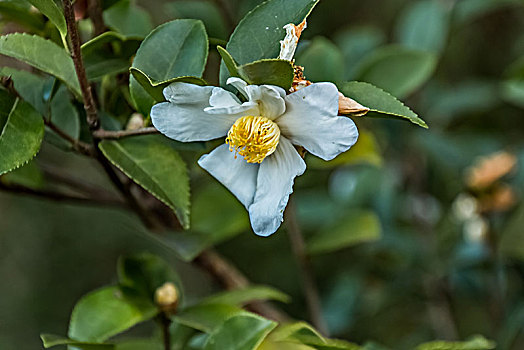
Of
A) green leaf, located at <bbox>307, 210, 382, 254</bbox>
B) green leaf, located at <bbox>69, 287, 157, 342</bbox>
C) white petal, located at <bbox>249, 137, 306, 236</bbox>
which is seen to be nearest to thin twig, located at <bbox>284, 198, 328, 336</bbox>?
green leaf, located at <bbox>307, 210, 382, 254</bbox>

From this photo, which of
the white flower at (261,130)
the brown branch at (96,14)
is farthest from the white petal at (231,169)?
the brown branch at (96,14)

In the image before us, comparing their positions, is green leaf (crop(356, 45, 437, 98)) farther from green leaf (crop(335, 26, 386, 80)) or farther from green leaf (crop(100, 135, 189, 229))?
green leaf (crop(100, 135, 189, 229))

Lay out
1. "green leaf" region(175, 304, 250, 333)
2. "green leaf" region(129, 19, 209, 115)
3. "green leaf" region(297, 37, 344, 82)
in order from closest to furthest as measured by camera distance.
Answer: "green leaf" region(129, 19, 209, 115), "green leaf" region(175, 304, 250, 333), "green leaf" region(297, 37, 344, 82)

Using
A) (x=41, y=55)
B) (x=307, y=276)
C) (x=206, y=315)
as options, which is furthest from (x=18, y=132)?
(x=307, y=276)

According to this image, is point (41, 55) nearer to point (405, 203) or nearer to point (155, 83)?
point (155, 83)

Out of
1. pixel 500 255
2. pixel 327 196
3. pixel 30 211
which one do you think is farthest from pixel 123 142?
pixel 30 211
